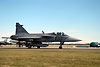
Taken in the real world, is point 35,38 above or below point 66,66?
above

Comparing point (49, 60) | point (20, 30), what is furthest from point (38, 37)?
point (49, 60)

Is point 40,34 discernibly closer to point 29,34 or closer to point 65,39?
point 29,34

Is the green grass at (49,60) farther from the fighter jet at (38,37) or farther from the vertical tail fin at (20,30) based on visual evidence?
the vertical tail fin at (20,30)

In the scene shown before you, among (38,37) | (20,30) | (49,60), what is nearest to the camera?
(49,60)

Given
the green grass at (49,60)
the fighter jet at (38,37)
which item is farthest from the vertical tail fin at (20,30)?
the green grass at (49,60)

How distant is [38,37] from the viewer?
48344 millimetres

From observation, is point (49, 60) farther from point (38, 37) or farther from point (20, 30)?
point (20, 30)

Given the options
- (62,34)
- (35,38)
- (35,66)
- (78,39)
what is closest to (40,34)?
(35,38)

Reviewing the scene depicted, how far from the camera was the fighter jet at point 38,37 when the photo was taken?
46.4 m

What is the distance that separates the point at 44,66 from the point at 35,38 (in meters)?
37.8

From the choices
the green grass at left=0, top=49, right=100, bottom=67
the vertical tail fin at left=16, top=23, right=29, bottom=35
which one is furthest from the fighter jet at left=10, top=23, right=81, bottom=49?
the green grass at left=0, top=49, right=100, bottom=67

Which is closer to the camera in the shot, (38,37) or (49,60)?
(49,60)

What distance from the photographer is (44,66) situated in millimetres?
10664

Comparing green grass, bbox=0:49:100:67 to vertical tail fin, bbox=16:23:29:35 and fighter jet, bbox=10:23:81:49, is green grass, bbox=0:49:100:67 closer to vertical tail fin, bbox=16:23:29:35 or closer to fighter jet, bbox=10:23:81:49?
A: fighter jet, bbox=10:23:81:49
